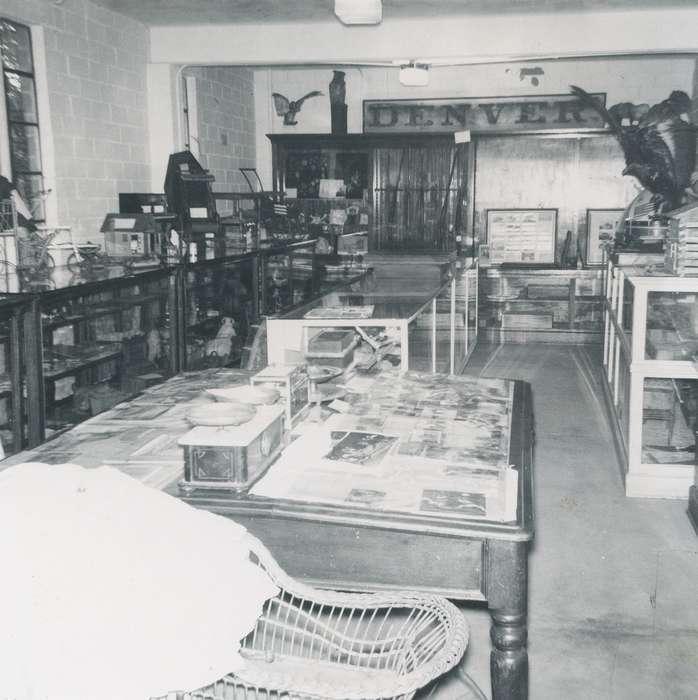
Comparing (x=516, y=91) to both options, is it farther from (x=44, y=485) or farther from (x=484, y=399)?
(x=44, y=485)

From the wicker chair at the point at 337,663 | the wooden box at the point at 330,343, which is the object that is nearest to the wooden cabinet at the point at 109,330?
the wooden box at the point at 330,343

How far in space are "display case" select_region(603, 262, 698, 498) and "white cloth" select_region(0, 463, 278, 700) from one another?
3561 mm

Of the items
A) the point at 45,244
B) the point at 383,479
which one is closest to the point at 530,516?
the point at 383,479

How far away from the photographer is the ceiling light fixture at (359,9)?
4.89 metres

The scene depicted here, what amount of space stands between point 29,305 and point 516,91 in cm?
765

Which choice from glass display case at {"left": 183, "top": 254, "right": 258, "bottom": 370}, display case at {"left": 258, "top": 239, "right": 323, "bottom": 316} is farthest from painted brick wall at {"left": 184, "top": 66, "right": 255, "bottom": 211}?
glass display case at {"left": 183, "top": 254, "right": 258, "bottom": 370}

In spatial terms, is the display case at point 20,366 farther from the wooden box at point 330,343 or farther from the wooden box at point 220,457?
the wooden box at point 220,457

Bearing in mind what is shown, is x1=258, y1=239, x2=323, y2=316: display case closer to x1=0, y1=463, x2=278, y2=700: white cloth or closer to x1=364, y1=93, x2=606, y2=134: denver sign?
x1=364, y1=93, x2=606, y2=134: denver sign

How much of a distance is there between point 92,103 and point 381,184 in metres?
3.93

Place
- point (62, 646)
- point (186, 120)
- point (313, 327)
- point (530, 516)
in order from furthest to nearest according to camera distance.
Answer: point (186, 120) → point (313, 327) → point (530, 516) → point (62, 646)

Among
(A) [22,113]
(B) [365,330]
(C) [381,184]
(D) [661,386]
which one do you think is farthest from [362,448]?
(C) [381,184]

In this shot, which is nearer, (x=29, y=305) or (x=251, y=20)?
(x=29, y=305)

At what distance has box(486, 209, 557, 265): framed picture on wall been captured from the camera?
10.1m

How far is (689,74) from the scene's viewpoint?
Answer: 9.73 meters
